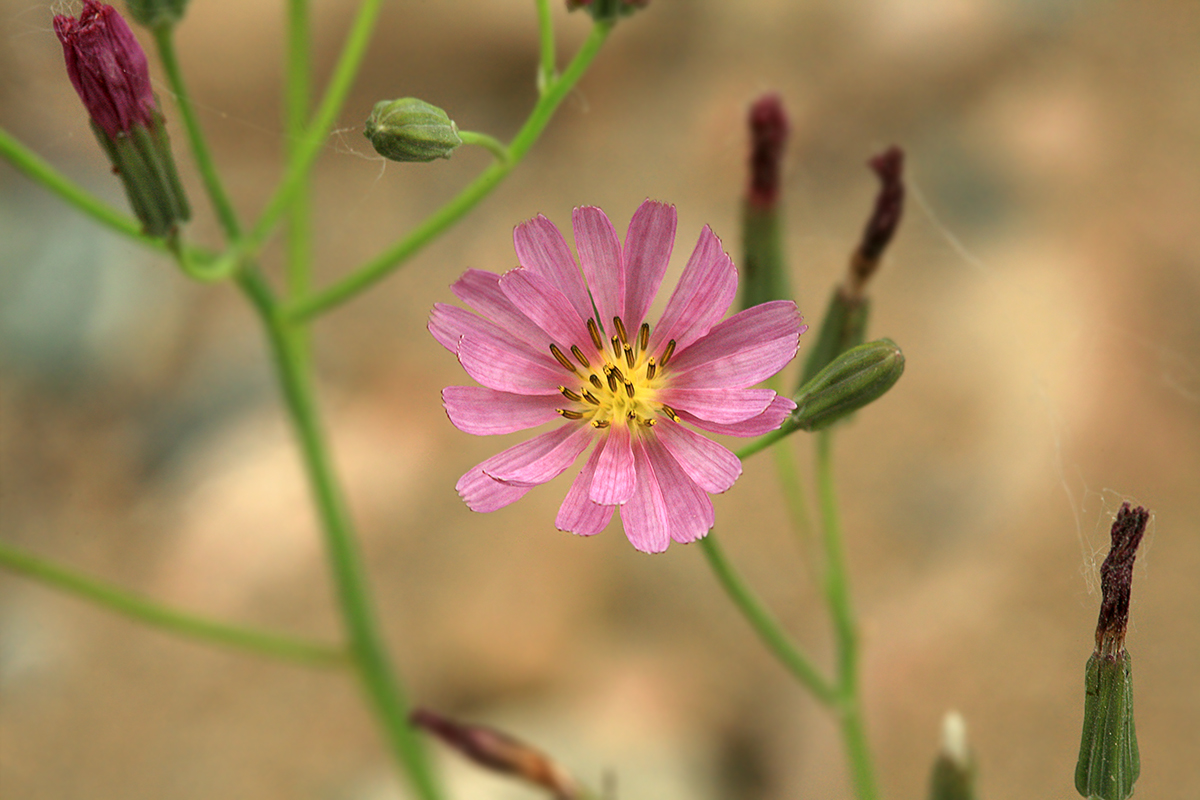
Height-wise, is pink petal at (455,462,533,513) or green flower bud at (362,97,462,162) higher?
green flower bud at (362,97,462,162)

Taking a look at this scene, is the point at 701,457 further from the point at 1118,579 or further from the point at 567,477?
the point at 567,477

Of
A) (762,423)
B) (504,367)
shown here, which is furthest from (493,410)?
(762,423)

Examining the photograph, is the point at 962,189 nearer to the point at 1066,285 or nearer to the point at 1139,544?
Result: the point at 1066,285

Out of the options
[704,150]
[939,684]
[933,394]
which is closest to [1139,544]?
[939,684]

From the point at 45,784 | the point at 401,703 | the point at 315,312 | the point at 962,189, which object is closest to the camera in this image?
the point at 315,312

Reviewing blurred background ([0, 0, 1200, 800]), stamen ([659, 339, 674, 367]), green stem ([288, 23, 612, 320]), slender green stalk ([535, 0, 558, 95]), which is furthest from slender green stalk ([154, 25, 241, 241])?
blurred background ([0, 0, 1200, 800])

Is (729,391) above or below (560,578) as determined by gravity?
below

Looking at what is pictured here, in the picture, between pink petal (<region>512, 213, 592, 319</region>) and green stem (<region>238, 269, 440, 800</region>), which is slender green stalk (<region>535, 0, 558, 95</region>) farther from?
green stem (<region>238, 269, 440, 800</region>)
